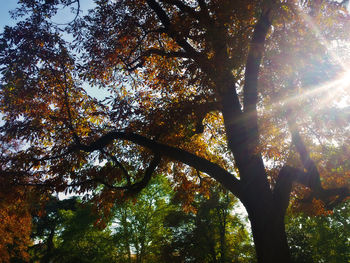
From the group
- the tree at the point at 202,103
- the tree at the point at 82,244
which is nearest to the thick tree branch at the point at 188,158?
the tree at the point at 202,103

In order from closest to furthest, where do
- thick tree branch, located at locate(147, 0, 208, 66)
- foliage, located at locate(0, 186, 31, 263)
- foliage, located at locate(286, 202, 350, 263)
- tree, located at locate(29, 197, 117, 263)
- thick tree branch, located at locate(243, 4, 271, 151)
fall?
thick tree branch, located at locate(243, 4, 271, 151) → foliage, located at locate(0, 186, 31, 263) → thick tree branch, located at locate(147, 0, 208, 66) → foliage, located at locate(286, 202, 350, 263) → tree, located at locate(29, 197, 117, 263)

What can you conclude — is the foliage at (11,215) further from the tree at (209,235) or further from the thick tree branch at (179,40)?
the tree at (209,235)

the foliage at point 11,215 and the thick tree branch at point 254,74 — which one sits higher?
the thick tree branch at point 254,74

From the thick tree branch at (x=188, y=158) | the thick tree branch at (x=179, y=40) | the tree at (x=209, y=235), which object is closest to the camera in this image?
the thick tree branch at (x=188, y=158)

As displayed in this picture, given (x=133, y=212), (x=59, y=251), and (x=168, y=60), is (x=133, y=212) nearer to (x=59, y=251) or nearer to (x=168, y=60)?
(x=59, y=251)

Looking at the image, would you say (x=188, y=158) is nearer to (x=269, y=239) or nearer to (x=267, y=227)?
(x=267, y=227)

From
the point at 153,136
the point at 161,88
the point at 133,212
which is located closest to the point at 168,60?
the point at 161,88

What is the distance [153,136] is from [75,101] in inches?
139

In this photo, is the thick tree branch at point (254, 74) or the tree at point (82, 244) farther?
the tree at point (82, 244)

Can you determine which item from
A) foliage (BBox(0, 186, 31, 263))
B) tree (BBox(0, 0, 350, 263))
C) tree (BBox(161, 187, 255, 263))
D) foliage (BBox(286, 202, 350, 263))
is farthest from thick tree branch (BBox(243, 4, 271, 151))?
foliage (BBox(286, 202, 350, 263))

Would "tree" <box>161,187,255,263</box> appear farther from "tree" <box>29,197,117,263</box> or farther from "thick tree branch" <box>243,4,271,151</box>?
"thick tree branch" <box>243,4,271,151</box>

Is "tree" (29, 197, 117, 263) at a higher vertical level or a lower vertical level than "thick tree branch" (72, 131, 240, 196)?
lower

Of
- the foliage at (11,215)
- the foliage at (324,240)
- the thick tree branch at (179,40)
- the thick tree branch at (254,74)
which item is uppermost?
the thick tree branch at (179,40)

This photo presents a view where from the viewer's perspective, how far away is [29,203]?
6.84 meters
